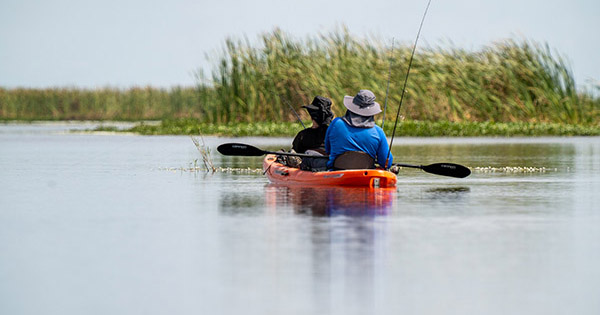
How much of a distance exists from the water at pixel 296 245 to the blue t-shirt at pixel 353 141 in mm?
611

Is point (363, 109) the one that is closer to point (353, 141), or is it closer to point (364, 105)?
point (364, 105)

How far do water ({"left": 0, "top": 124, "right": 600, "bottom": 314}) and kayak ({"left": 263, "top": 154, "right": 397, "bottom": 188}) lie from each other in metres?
0.24

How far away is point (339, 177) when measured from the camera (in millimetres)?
16297

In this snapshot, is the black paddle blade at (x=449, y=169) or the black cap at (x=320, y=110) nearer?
the black cap at (x=320, y=110)

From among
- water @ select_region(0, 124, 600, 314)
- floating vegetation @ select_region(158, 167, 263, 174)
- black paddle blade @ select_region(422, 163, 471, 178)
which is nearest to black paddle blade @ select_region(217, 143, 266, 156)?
water @ select_region(0, 124, 600, 314)

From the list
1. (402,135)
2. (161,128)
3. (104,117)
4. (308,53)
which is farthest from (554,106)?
(104,117)

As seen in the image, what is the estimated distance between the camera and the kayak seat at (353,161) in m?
16.2

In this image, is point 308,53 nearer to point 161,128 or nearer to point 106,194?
point 161,128

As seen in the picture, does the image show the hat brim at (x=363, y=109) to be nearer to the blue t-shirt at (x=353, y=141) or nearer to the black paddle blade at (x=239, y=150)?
the blue t-shirt at (x=353, y=141)

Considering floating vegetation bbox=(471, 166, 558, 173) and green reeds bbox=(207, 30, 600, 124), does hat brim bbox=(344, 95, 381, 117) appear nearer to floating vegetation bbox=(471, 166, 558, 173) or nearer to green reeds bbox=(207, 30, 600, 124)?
floating vegetation bbox=(471, 166, 558, 173)

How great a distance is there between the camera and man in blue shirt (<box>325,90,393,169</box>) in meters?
16.1

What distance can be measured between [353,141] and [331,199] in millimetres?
1801

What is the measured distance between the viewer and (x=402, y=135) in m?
36.4

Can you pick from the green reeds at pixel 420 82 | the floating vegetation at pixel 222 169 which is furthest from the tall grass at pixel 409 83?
the floating vegetation at pixel 222 169
